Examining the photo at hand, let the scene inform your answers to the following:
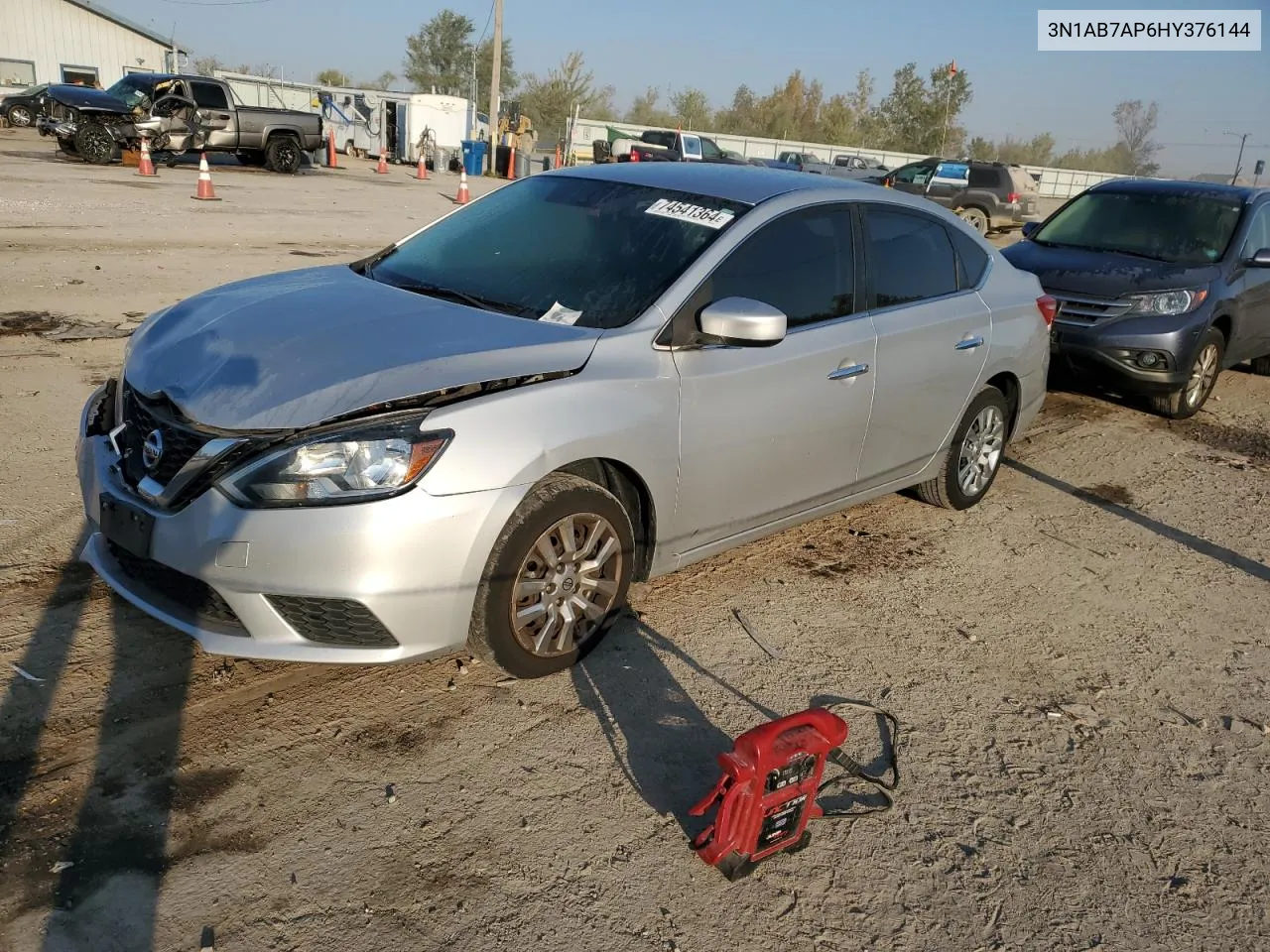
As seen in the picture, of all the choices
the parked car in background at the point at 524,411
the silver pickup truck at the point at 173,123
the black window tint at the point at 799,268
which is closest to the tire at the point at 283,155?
the silver pickup truck at the point at 173,123

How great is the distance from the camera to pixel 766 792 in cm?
268

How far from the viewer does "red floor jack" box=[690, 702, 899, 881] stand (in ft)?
8.65

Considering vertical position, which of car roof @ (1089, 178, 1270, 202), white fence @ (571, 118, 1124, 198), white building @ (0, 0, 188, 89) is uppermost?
white building @ (0, 0, 188, 89)

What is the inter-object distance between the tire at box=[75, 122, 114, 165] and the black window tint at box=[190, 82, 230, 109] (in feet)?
7.85

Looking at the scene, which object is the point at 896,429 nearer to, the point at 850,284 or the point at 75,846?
the point at 850,284

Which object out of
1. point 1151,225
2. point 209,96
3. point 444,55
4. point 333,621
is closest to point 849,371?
point 333,621

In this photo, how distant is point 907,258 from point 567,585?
8.02 feet

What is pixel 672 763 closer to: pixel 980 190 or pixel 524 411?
pixel 524 411

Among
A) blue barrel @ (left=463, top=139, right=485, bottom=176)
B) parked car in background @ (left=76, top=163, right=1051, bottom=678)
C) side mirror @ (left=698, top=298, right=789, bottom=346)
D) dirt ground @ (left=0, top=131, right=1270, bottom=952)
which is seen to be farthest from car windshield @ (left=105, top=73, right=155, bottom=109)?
side mirror @ (left=698, top=298, right=789, bottom=346)

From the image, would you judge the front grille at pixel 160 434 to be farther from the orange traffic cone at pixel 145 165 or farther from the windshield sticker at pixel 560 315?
the orange traffic cone at pixel 145 165

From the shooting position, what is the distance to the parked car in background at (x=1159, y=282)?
7703 millimetres

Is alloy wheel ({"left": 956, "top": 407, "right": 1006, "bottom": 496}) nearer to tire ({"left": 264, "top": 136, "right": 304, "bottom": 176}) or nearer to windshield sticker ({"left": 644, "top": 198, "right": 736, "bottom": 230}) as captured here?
windshield sticker ({"left": 644, "top": 198, "right": 736, "bottom": 230})

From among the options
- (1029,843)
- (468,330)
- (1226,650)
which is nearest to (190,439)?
(468,330)

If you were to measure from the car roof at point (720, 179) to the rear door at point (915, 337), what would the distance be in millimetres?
271
